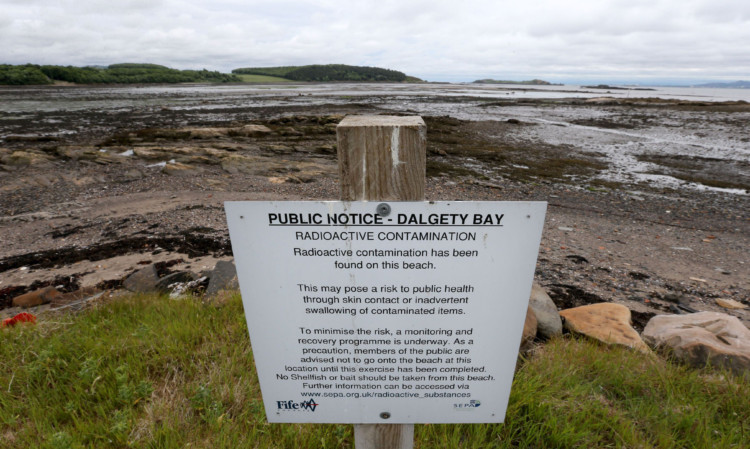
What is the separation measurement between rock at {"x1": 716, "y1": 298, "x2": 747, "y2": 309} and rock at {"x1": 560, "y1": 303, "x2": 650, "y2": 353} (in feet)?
8.40

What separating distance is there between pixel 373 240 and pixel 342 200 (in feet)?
0.68

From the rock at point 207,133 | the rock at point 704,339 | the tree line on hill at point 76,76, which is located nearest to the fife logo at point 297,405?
the rock at point 704,339

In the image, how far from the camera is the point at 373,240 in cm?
155

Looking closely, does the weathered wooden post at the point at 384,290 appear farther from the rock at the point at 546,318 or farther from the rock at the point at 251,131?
the rock at the point at 251,131

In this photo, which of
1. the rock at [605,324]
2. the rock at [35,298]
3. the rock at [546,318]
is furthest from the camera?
the rock at [35,298]

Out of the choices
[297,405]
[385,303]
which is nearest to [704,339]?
[385,303]

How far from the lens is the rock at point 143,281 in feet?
16.9

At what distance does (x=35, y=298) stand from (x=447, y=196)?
29.7 feet

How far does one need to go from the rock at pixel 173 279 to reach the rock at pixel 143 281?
0.24 ft

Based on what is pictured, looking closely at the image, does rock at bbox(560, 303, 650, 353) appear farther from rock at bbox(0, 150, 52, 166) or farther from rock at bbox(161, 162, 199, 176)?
rock at bbox(0, 150, 52, 166)

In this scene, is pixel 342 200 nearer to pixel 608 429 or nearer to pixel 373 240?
pixel 373 240

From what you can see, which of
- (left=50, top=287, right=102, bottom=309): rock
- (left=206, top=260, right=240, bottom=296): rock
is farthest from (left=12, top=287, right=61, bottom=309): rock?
(left=206, top=260, right=240, bottom=296): rock

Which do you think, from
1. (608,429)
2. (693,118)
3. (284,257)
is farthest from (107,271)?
(693,118)

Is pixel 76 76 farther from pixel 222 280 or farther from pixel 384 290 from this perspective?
pixel 384 290
